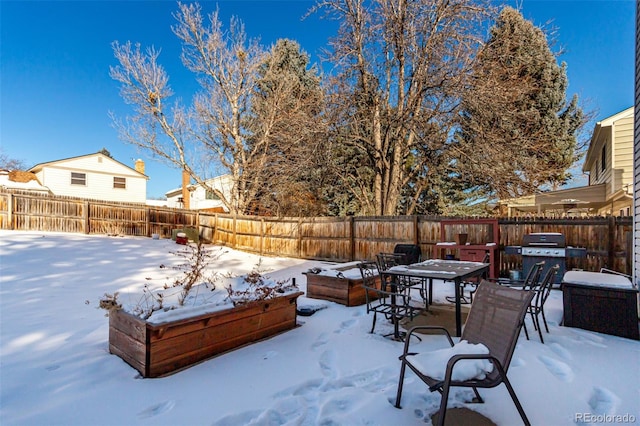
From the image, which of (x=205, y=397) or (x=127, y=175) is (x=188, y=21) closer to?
(x=127, y=175)

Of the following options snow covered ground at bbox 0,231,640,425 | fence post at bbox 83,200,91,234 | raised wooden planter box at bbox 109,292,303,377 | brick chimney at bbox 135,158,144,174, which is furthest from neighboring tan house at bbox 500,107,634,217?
brick chimney at bbox 135,158,144,174

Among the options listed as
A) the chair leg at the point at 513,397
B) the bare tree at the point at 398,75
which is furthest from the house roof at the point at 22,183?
the chair leg at the point at 513,397

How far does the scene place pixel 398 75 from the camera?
11117 mm

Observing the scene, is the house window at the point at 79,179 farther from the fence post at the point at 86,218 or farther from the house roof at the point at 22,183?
the fence post at the point at 86,218

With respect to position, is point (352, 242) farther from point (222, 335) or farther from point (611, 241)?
point (222, 335)

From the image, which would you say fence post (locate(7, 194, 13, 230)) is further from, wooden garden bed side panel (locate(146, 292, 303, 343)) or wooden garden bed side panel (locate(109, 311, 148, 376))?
wooden garden bed side panel (locate(146, 292, 303, 343))

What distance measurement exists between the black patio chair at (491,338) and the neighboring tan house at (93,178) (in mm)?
21349

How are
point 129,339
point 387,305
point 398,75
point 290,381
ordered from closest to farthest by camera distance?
point 290,381 < point 129,339 < point 387,305 < point 398,75

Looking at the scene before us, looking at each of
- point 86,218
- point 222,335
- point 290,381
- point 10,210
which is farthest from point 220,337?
point 10,210

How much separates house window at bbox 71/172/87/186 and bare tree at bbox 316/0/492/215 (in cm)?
1554

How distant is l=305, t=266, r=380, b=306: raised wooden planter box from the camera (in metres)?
5.05

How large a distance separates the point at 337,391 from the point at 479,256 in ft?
19.6

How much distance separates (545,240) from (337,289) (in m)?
4.59

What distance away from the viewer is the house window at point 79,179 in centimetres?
1811
